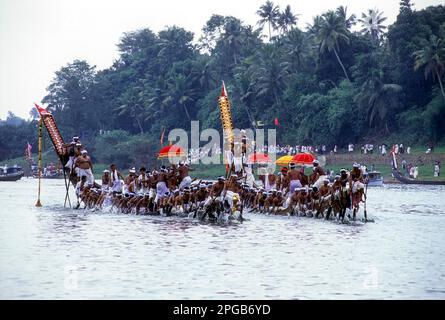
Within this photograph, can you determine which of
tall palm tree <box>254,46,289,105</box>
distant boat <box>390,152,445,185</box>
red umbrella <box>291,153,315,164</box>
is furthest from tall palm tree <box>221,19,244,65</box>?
red umbrella <box>291,153,315,164</box>

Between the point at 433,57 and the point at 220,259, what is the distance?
60374 millimetres

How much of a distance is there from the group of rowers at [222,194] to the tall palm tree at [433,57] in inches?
1706

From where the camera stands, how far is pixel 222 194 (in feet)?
96.3

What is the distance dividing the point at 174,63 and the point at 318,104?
110 ft

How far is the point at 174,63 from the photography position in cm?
11700

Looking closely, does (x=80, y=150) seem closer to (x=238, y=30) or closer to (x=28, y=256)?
(x=28, y=256)

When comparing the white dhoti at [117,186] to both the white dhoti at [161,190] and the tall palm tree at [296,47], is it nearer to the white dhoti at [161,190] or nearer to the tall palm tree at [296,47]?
the white dhoti at [161,190]

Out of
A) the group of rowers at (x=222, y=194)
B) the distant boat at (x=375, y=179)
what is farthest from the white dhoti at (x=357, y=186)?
the distant boat at (x=375, y=179)

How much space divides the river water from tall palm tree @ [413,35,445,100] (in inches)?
1884

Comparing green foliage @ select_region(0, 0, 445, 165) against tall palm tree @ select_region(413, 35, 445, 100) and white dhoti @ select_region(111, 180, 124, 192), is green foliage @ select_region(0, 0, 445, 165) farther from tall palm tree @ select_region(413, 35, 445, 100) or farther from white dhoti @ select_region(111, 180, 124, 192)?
Result: white dhoti @ select_region(111, 180, 124, 192)

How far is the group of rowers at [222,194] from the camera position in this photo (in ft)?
96.5

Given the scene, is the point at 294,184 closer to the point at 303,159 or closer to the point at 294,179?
the point at 294,179

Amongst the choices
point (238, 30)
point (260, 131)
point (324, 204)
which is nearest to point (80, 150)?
point (324, 204)

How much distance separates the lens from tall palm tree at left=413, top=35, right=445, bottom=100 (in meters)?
76.7
